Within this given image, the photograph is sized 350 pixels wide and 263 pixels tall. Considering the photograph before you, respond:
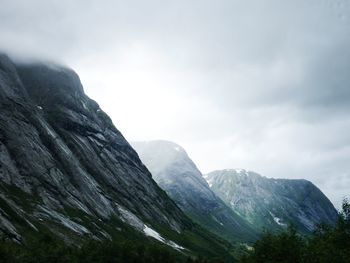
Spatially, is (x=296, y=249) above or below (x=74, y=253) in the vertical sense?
above

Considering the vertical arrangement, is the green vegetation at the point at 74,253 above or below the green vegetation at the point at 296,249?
below

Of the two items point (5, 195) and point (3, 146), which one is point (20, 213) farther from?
point (3, 146)

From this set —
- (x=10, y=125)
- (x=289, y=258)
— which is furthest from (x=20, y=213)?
(x=289, y=258)

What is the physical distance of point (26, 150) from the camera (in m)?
190

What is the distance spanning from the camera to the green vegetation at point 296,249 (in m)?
68.4

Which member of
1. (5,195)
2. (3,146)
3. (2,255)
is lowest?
(2,255)

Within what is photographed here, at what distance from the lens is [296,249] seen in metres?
73.8

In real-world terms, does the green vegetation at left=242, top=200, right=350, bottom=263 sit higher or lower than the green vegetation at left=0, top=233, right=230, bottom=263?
Result: higher

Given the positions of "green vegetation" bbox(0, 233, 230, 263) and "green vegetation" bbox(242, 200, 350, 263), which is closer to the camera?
"green vegetation" bbox(242, 200, 350, 263)

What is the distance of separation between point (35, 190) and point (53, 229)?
36570 millimetres

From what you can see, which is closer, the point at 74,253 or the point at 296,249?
the point at 296,249

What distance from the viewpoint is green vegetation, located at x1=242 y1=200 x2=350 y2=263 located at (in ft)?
224

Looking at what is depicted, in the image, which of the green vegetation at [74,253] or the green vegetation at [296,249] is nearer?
the green vegetation at [296,249]

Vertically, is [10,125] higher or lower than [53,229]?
higher
